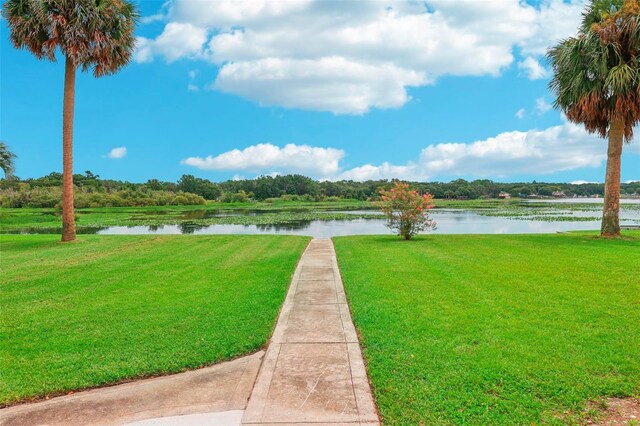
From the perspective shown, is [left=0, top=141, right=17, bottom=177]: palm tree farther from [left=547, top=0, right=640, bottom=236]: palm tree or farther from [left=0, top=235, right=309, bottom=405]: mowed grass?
[left=547, top=0, right=640, bottom=236]: palm tree

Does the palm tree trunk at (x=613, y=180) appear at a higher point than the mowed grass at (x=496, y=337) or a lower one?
higher

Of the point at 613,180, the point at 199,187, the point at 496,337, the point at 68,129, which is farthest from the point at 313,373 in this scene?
the point at 199,187

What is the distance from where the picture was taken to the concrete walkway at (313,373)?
3.30 meters

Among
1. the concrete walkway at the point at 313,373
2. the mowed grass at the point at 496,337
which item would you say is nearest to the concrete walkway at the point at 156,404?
the concrete walkway at the point at 313,373

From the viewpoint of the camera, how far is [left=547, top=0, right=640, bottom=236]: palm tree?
14.4 metres

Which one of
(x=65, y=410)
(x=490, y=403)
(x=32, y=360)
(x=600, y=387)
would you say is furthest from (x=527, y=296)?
(x=32, y=360)

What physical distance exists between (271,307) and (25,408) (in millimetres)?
3314

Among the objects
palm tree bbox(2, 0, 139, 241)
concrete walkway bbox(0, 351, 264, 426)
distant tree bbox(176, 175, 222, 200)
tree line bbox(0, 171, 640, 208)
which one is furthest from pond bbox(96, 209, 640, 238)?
distant tree bbox(176, 175, 222, 200)

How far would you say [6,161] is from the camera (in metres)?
24.7

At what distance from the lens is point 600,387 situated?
3.69m

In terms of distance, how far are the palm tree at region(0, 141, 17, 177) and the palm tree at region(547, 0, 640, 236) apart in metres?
29.9

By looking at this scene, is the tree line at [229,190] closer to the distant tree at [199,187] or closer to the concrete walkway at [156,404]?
the distant tree at [199,187]

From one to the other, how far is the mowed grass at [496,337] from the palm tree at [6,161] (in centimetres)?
2479

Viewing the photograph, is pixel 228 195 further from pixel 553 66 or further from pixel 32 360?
pixel 32 360
